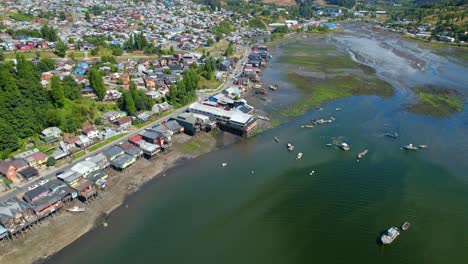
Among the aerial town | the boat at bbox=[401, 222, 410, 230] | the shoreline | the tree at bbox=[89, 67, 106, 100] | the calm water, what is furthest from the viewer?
the tree at bbox=[89, 67, 106, 100]

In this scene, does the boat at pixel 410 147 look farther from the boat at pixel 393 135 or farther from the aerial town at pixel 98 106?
the aerial town at pixel 98 106

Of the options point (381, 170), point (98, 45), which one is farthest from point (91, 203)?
point (98, 45)

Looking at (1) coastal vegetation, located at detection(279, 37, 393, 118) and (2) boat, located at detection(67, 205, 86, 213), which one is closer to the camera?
(2) boat, located at detection(67, 205, 86, 213)

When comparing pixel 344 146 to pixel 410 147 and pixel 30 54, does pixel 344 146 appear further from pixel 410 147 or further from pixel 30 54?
pixel 30 54

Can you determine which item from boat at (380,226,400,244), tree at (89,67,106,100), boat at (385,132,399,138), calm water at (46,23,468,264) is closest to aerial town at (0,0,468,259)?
tree at (89,67,106,100)

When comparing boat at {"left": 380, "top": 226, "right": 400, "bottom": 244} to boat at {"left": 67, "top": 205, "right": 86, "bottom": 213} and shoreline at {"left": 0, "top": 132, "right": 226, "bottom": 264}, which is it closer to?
shoreline at {"left": 0, "top": 132, "right": 226, "bottom": 264}

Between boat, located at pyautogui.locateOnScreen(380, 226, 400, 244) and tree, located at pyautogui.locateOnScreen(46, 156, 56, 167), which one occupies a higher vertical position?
tree, located at pyautogui.locateOnScreen(46, 156, 56, 167)
